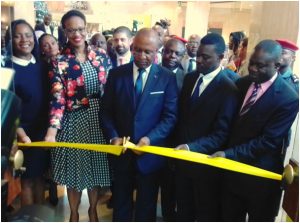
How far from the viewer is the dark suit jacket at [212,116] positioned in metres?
1.98

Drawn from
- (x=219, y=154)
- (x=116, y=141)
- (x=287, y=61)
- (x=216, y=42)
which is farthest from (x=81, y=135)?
(x=287, y=61)

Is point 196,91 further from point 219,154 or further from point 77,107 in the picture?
point 77,107

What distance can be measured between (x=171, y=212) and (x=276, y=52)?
66.2 inches

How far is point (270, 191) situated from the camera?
72.7 inches

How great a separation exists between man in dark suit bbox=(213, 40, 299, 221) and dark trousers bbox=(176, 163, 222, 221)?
0.14 metres

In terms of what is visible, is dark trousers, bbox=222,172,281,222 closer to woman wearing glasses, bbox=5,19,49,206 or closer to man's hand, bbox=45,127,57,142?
man's hand, bbox=45,127,57,142

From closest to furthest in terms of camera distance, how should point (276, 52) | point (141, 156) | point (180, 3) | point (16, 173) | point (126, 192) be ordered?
point (16, 173) → point (276, 52) → point (141, 156) → point (126, 192) → point (180, 3)

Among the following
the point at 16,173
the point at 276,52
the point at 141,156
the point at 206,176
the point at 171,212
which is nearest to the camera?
the point at 16,173

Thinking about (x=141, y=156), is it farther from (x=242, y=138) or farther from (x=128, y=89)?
(x=242, y=138)

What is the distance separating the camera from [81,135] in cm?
238

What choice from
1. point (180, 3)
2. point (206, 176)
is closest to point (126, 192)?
point (206, 176)

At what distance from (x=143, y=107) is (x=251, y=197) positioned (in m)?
0.87

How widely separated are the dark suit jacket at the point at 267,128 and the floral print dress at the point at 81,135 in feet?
3.33

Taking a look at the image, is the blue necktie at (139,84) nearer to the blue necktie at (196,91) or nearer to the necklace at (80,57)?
the blue necktie at (196,91)
